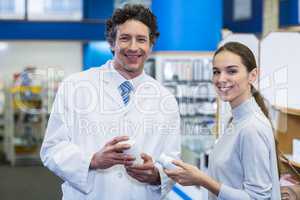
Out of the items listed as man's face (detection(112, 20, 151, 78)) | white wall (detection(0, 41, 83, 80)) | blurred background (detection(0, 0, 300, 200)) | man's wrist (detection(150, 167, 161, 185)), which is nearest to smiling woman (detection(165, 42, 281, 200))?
man's wrist (detection(150, 167, 161, 185))

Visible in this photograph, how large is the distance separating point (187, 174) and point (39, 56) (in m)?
8.89

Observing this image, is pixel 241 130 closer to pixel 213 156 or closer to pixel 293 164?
pixel 213 156

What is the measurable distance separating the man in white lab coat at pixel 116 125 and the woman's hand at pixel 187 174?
0.18m

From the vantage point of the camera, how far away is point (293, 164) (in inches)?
118

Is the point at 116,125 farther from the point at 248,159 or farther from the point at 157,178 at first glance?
the point at 248,159

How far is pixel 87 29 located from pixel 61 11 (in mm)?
703

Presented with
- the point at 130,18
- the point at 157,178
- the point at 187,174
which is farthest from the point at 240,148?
the point at 130,18

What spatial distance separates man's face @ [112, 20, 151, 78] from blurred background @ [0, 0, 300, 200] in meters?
0.47

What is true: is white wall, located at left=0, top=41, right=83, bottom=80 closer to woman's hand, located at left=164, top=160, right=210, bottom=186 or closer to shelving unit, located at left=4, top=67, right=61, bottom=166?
shelving unit, located at left=4, top=67, right=61, bottom=166

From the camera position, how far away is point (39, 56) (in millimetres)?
10219

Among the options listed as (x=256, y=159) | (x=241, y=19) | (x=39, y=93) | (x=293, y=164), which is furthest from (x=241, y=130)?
(x=39, y=93)

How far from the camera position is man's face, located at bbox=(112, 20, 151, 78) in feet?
6.63

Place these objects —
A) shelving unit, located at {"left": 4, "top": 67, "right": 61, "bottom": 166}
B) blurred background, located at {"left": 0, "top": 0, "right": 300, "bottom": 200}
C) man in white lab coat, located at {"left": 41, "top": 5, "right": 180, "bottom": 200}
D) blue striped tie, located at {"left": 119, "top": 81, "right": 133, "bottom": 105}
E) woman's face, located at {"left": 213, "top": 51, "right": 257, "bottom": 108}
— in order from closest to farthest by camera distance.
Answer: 1. woman's face, located at {"left": 213, "top": 51, "right": 257, "bottom": 108}
2. man in white lab coat, located at {"left": 41, "top": 5, "right": 180, "bottom": 200}
3. blue striped tie, located at {"left": 119, "top": 81, "right": 133, "bottom": 105}
4. blurred background, located at {"left": 0, "top": 0, "right": 300, "bottom": 200}
5. shelving unit, located at {"left": 4, "top": 67, "right": 61, "bottom": 166}

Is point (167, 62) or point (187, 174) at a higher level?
point (167, 62)
